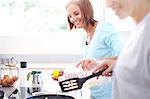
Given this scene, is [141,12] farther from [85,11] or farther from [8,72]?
[8,72]

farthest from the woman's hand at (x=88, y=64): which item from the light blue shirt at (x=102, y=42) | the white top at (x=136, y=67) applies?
the white top at (x=136, y=67)

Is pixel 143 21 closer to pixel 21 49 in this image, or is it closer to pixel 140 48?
pixel 140 48

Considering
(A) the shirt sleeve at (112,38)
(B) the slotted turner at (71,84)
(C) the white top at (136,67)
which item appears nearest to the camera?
(C) the white top at (136,67)

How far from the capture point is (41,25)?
2479mm

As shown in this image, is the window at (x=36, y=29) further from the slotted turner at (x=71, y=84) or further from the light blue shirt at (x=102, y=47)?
the slotted turner at (x=71, y=84)

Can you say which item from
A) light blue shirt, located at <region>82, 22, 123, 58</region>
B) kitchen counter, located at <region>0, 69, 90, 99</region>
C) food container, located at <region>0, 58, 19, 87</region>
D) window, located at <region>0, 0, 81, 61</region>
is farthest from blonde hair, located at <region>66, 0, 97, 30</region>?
window, located at <region>0, 0, 81, 61</region>

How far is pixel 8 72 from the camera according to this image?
1.96 metres

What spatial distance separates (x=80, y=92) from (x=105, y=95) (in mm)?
201

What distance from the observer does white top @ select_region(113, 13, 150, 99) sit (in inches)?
29.8

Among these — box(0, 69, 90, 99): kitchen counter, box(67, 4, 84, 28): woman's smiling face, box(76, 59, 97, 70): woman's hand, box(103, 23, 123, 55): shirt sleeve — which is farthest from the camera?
box(67, 4, 84, 28): woman's smiling face

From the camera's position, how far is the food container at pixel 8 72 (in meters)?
1.56

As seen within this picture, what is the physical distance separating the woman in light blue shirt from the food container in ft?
1.42

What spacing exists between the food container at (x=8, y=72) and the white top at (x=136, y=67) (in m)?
0.85

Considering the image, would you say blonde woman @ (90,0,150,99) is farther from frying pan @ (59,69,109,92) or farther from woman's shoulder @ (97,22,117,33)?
woman's shoulder @ (97,22,117,33)
